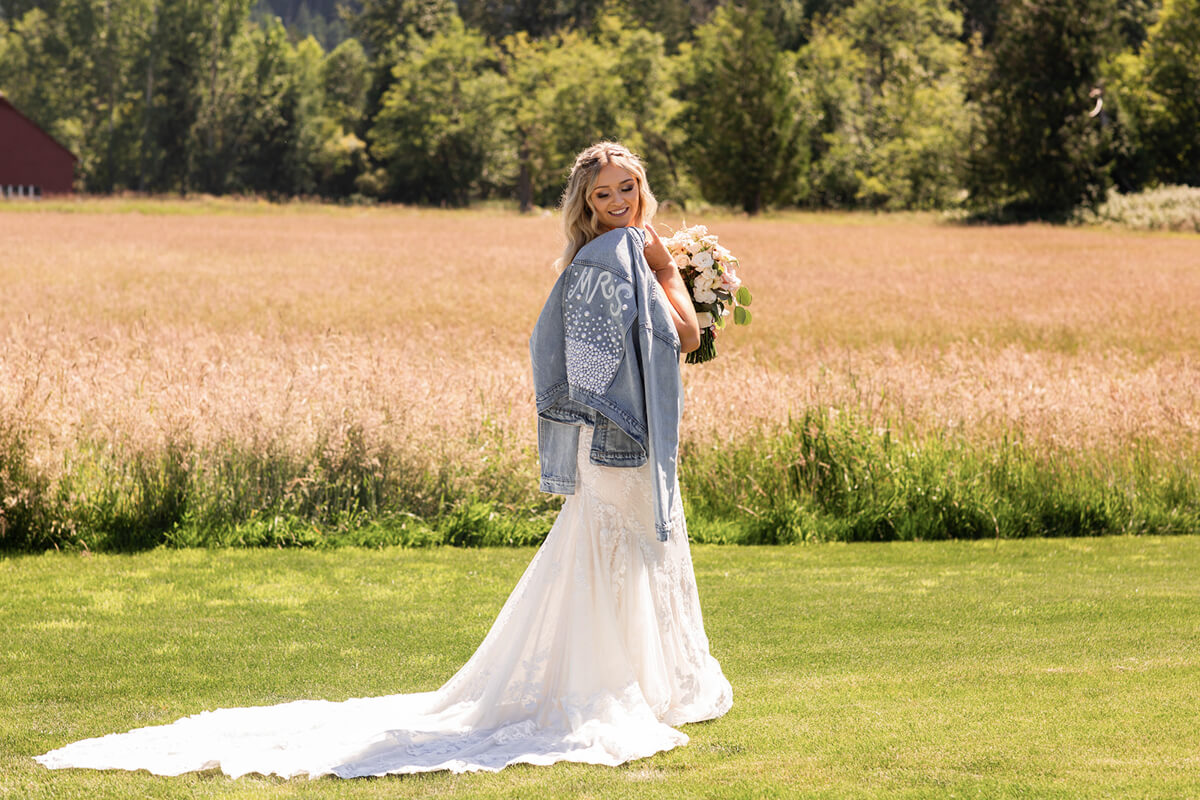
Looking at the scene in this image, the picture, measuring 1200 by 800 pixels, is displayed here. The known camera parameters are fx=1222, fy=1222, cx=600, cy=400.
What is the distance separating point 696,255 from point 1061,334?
1500cm

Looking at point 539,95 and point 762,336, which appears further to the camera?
point 539,95

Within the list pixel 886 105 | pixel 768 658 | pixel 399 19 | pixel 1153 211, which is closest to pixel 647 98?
pixel 886 105

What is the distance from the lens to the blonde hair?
4504mm

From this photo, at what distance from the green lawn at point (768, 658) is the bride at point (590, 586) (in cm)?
25

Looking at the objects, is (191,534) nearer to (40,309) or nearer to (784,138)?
(40,309)

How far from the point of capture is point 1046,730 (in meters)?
4.49

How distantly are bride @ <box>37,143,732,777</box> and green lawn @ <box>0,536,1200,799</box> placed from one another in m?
0.25

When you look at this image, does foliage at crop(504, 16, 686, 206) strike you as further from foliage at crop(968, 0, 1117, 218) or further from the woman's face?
the woman's face

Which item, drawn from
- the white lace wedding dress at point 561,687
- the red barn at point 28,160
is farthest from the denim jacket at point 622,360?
the red barn at point 28,160

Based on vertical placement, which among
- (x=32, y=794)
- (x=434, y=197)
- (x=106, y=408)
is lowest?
(x=32, y=794)

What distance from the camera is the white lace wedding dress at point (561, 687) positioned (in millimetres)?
4371

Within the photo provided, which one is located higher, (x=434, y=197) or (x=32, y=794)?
(x=434, y=197)

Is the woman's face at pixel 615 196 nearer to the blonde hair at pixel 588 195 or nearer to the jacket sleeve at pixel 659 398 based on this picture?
the blonde hair at pixel 588 195

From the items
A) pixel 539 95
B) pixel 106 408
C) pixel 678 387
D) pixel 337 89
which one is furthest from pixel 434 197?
pixel 678 387
